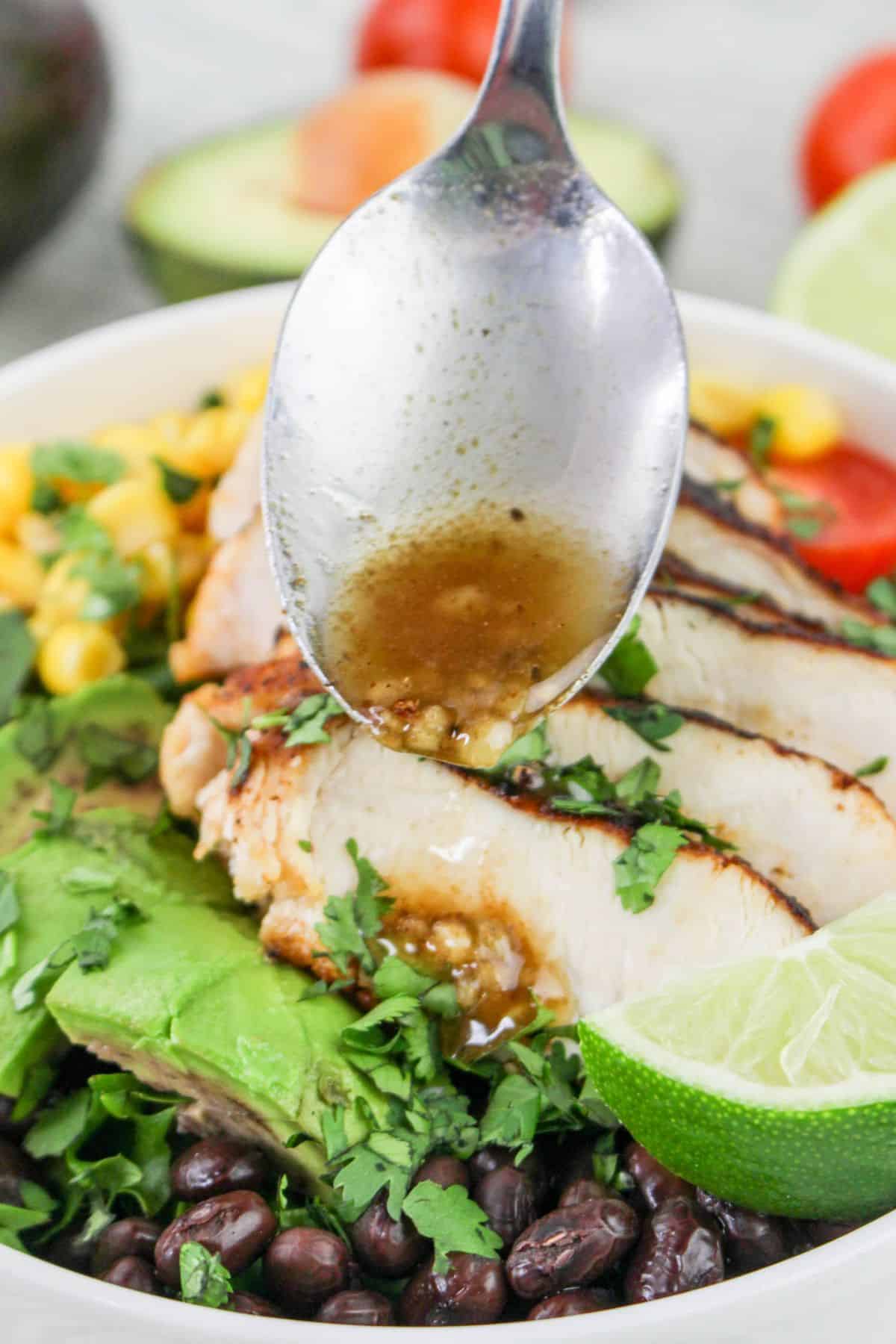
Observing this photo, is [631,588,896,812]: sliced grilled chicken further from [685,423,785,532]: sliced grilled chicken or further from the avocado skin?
the avocado skin

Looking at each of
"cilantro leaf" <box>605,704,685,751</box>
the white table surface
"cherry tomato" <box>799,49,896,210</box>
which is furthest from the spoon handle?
"cherry tomato" <box>799,49,896,210</box>

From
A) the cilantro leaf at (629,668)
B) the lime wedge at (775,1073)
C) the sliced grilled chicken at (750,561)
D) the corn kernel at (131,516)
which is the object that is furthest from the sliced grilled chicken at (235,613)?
the lime wedge at (775,1073)

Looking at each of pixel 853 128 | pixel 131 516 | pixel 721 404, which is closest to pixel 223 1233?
pixel 131 516

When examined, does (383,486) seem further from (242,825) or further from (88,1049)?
(88,1049)

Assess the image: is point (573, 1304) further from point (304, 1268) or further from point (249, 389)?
point (249, 389)

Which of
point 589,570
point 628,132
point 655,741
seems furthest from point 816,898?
point 628,132
